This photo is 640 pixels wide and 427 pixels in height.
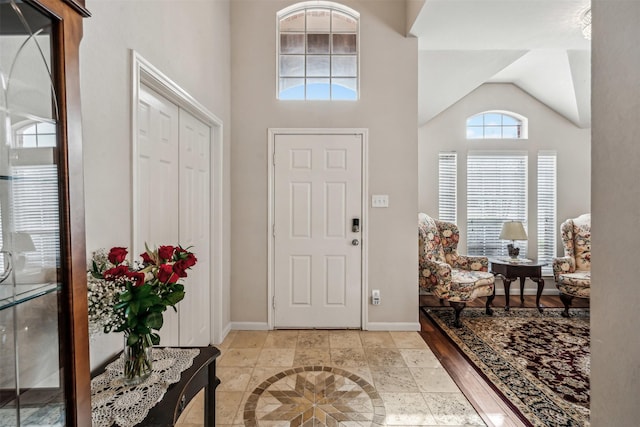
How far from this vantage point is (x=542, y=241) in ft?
14.1

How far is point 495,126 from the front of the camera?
171 inches

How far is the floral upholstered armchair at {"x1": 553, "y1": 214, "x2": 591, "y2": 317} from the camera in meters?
3.53

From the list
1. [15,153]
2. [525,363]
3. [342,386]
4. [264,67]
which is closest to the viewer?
[15,153]

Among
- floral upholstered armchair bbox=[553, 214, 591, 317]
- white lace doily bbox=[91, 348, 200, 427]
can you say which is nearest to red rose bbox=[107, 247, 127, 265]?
white lace doily bbox=[91, 348, 200, 427]

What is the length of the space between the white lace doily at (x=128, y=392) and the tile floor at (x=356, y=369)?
0.88 meters

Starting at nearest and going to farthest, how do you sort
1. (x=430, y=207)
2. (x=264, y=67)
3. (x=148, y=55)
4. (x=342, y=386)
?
(x=148, y=55), (x=342, y=386), (x=264, y=67), (x=430, y=207)

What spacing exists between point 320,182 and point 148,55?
181 centimetres

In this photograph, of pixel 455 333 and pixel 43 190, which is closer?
pixel 43 190

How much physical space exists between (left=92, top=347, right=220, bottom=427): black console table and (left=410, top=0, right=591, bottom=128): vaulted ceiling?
2962mm

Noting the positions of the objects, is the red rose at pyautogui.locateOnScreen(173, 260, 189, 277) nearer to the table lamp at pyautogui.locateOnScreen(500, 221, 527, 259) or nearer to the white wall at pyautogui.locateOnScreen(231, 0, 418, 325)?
the white wall at pyautogui.locateOnScreen(231, 0, 418, 325)

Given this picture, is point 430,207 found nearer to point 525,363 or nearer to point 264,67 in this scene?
point 525,363

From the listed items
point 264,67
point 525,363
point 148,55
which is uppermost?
point 264,67

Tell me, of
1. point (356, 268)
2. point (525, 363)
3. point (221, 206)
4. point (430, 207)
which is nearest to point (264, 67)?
point (221, 206)

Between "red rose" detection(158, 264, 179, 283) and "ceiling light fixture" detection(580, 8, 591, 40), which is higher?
"ceiling light fixture" detection(580, 8, 591, 40)
